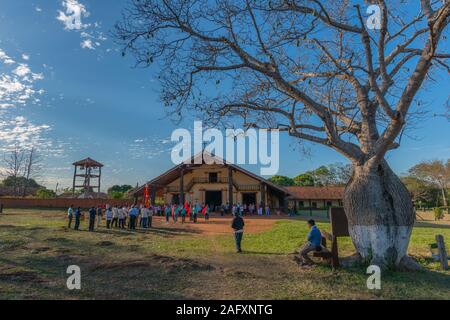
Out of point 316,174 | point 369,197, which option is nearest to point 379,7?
point 369,197

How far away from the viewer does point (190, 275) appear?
682 centimetres

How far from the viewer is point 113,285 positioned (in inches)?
236

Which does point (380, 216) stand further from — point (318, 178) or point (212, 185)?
point (318, 178)

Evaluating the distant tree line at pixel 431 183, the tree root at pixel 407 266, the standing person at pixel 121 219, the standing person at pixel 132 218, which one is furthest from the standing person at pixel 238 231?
the distant tree line at pixel 431 183

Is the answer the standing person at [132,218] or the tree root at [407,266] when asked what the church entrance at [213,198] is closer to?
the standing person at [132,218]

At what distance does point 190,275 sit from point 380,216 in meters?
4.78

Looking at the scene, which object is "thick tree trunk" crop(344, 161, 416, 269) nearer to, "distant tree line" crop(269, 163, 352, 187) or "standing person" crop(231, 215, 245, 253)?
"standing person" crop(231, 215, 245, 253)

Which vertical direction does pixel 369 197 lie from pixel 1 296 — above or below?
above

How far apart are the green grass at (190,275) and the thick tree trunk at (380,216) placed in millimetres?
476

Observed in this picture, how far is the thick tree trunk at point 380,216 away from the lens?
7.25 m

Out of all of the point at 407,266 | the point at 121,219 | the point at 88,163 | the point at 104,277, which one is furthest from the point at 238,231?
the point at 88,163

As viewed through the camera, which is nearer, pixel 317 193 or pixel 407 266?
pixel 407 266
